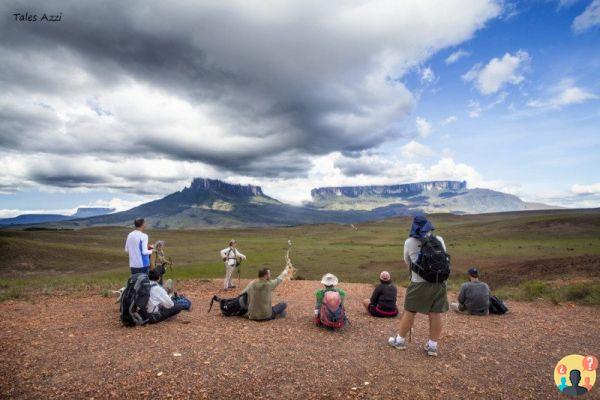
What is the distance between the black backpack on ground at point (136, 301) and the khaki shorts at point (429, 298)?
289 inches

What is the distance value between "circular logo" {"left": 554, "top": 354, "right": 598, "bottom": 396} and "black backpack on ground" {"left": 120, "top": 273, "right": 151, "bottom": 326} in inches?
400

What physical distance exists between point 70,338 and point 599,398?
465 inches

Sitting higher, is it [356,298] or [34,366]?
[34,366]

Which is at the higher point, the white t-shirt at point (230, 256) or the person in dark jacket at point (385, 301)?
the white t-shirt at point (230, 256)

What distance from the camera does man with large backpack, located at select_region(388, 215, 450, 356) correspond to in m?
7.75

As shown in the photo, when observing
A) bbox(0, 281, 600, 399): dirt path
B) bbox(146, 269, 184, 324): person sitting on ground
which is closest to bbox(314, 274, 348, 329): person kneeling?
bbox(0, 281, 600, 399): dirt path

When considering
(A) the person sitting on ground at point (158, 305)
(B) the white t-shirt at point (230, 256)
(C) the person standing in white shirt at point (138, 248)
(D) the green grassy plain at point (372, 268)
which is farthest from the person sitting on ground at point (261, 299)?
(D) the green grassy plain at point (372, 268)

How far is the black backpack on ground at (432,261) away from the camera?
25.3 ft

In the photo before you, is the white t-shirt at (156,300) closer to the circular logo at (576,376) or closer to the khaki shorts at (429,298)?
the khaki shorts at (429,298)

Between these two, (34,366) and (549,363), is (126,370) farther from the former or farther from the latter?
(549,363)

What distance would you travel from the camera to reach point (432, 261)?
7.73 m

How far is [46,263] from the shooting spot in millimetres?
43688

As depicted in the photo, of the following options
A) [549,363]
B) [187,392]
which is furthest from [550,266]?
[187,392]

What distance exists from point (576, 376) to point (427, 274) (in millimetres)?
3235
